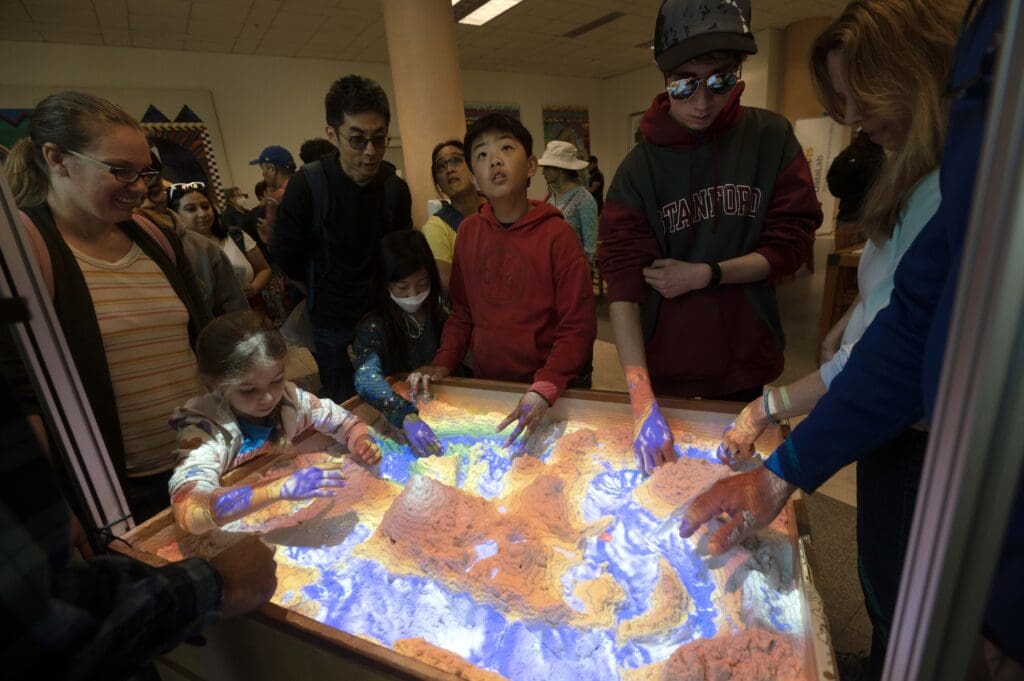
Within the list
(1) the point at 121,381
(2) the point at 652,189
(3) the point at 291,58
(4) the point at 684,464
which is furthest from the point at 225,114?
(4) the point at 684,464

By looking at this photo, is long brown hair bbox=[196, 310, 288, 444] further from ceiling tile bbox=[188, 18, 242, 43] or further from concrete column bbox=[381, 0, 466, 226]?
ceiling tile bbox=[188, 18, 242, 43]

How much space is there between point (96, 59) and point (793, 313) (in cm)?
827

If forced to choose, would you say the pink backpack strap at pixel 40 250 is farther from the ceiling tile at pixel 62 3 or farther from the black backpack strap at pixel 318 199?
the ceiling tile at pixel 62 3

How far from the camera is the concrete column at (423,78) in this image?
3572mm

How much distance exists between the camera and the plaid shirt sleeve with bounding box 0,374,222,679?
462 mm

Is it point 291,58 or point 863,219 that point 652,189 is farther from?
point 291,58

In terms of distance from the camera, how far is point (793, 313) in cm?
529

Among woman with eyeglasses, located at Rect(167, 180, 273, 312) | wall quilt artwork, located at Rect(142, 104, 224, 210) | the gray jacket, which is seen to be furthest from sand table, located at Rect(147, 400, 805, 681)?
wall quilt artwork, located at Rect(142, 104, 224, 210)

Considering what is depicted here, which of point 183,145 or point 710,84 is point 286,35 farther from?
point 710,84

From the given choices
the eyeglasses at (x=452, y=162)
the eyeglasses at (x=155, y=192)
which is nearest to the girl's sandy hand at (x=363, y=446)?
the eyeglasses at (x=452, y=162)

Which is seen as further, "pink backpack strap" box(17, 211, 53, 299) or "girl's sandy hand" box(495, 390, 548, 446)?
"girl's sandy hand" box(495, 390, 548, 446)

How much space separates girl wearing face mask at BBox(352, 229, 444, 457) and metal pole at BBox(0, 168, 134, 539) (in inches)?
29.0

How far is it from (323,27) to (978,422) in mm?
7321

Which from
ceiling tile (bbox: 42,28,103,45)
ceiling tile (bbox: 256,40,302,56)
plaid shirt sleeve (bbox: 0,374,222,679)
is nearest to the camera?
plaid shirt sleeve (bbox: 0,374,222,679)
